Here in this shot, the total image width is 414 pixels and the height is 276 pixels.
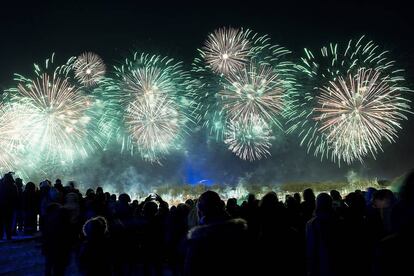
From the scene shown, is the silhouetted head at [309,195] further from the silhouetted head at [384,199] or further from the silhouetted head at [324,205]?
the silhouetted head at [324,205]

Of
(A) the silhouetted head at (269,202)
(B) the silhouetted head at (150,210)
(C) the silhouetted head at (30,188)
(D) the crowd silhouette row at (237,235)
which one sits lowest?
(D) the crowd silhouette row at (237,235)

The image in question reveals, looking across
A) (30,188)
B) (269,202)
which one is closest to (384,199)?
(269,202)

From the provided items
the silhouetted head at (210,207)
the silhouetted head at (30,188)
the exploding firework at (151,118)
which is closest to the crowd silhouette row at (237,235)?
the silhouetted head at (210,207)

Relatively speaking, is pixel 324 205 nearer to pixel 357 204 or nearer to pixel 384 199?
pixel 384 199

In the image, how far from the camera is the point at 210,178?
303 ft

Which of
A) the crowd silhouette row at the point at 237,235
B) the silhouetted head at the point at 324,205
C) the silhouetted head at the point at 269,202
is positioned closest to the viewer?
the crowd silhouette row at the point at 237,235

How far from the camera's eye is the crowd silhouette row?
388 cm

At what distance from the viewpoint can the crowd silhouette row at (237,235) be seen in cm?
388

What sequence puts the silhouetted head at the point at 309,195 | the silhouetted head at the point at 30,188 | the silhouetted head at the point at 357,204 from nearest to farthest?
1. the silhouetted head at the point at 357,204
2. the silhouetted head at the point at 309,195
3. the silhouetted head at the point at 30,188

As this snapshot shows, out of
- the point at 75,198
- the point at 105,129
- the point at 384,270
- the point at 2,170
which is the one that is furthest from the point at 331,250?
the point at 105,129

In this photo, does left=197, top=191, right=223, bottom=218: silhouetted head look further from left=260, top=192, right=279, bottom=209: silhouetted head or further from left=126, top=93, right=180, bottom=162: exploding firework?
left=126, top=93, right=180, bottom=162: exploding firework

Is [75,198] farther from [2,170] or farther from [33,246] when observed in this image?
[2,170]

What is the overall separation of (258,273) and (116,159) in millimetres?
77914

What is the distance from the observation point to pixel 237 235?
400 cm
